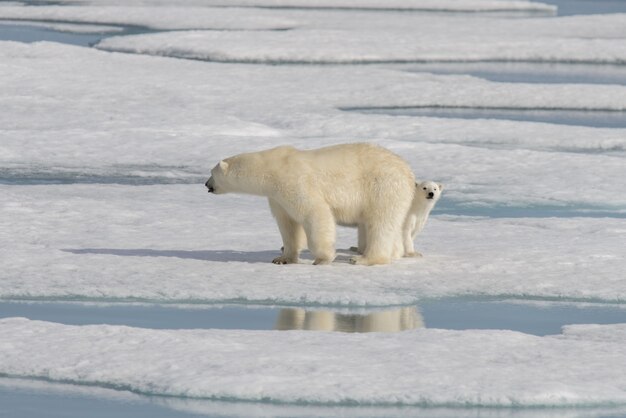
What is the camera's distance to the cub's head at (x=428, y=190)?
6.77 metres

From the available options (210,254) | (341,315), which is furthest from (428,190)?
(210,254)

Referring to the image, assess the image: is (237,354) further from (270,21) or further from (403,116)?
(270,21)

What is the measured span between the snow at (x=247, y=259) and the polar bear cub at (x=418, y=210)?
13 cm

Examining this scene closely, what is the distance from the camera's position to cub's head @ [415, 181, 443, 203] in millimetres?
6770

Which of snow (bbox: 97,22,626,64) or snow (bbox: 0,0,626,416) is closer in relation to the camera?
snow (bbox: 0,0,626,416)

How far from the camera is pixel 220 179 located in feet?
22.6

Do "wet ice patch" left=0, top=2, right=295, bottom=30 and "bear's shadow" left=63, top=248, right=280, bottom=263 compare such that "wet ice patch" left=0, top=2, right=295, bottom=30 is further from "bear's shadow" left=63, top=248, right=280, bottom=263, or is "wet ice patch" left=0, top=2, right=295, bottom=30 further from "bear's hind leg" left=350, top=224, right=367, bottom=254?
"bear's hind leg" left=350, top=224, right=367, bottom=254

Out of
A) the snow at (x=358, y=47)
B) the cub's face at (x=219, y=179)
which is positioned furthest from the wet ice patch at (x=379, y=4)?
the cub's face at (x=219, y=179)

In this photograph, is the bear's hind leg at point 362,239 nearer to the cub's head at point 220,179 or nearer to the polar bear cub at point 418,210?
the polar bear cub at point 418,210

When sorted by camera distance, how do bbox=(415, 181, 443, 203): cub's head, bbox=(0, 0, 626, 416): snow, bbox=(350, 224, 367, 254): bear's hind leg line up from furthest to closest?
bbox=(350, 224, 367, 254): bear's hind leg, bbox=(415, 181, 443, 203): cub's head, bbox=(0, 0, 626, 416): snow

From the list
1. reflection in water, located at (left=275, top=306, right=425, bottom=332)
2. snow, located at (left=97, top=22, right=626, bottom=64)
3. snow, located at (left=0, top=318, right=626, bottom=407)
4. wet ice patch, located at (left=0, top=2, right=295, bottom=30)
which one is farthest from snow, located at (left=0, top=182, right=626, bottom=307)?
wet ice patch, located at (left=0, top=2, right=295, bottom=30)

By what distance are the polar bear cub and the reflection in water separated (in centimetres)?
87

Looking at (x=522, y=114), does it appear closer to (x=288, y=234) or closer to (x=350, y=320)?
(x=288, y=234)

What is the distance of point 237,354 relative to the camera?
16.9 ft
